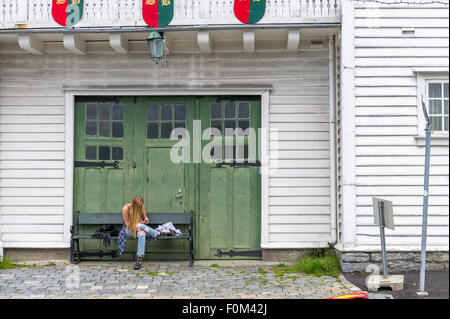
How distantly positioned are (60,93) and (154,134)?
1.90m

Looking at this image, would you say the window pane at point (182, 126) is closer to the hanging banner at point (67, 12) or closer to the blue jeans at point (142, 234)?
the blue jeans at point (142, 234)

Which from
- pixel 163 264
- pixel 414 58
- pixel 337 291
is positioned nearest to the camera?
pixel 337 291

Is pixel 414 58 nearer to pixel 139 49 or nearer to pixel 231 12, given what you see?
pixel 231 12

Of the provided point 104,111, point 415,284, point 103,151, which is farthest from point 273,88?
point 415,284

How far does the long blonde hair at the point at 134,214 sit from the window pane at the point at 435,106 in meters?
5.20

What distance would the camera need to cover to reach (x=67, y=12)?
31.3ft

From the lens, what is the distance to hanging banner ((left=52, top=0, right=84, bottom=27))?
31.3 feet

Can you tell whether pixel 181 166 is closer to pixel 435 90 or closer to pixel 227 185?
pixel 227 185

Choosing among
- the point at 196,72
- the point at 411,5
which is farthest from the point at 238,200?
the point at 411,5

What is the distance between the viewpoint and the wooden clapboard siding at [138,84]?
10.1m

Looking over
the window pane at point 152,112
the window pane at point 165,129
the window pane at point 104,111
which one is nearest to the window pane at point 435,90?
the window pane at point 165,129

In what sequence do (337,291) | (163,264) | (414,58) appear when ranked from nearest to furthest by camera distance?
(337,291) → (414,58) → (163,264)

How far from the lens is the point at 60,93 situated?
10266 millimetres

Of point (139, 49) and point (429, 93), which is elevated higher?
point (139, 49)
